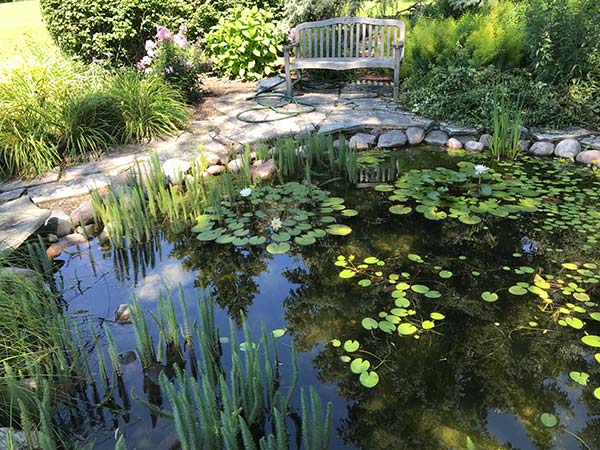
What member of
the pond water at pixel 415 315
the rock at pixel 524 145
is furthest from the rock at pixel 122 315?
the rock at pixel 524 145

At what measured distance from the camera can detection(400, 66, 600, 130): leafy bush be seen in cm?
487

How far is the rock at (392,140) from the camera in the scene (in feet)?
16.3

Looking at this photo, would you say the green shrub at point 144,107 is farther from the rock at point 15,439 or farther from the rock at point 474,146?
the rock at point 15,439

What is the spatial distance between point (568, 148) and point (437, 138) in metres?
1.20

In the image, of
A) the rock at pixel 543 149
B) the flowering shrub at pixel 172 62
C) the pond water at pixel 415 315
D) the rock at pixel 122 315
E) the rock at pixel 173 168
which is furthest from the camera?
the flowering shrub at pixel 172 62

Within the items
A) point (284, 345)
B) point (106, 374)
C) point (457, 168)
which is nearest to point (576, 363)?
point (284, 345)

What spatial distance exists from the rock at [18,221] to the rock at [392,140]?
3140mm

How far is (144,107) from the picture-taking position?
502 centimetres

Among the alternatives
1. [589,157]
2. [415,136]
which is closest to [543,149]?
[589,157]

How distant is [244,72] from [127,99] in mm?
2803

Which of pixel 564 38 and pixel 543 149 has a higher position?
pixel 564 38

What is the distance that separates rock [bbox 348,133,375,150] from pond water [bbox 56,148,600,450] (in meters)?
1.23

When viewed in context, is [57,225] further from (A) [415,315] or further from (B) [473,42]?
(B) [473,42]

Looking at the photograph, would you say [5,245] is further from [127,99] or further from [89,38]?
[89,38]
